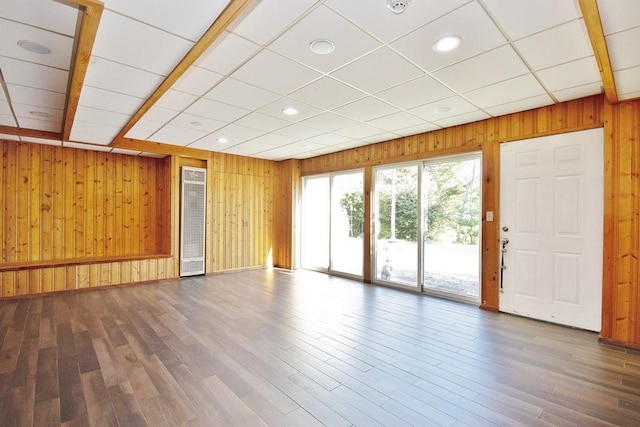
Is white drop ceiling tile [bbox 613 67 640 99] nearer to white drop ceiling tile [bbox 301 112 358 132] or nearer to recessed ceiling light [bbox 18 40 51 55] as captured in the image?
white drop ceiling tile [bbox 301 112 358 132]

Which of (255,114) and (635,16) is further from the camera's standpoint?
(255,114)

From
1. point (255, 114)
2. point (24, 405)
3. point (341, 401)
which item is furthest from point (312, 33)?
point (24, 405)

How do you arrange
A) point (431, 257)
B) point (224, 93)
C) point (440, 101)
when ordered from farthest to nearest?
point (431, 257) → point (440, 101) → point (224, 93)

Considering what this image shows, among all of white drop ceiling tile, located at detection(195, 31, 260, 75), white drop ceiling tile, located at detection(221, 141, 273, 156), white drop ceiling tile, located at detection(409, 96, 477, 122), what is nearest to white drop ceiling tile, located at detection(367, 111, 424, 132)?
white drop ceiling tile, located at detection(409, 96, 477, 122)

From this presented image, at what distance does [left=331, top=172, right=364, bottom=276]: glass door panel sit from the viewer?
6.22m

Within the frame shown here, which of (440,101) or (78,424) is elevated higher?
(440,101)

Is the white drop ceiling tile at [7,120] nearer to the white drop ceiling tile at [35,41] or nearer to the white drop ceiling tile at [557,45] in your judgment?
the white drop ceiling tile at [35,41]

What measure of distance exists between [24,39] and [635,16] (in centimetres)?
437

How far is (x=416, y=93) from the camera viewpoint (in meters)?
3.36

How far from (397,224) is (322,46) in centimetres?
372

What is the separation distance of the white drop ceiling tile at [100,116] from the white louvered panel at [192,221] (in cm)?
192

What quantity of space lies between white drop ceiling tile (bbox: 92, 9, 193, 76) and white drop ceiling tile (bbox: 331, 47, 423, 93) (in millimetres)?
1397

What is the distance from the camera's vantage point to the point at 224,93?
11.1ft

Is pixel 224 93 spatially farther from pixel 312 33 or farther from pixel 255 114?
pixel 312 33
